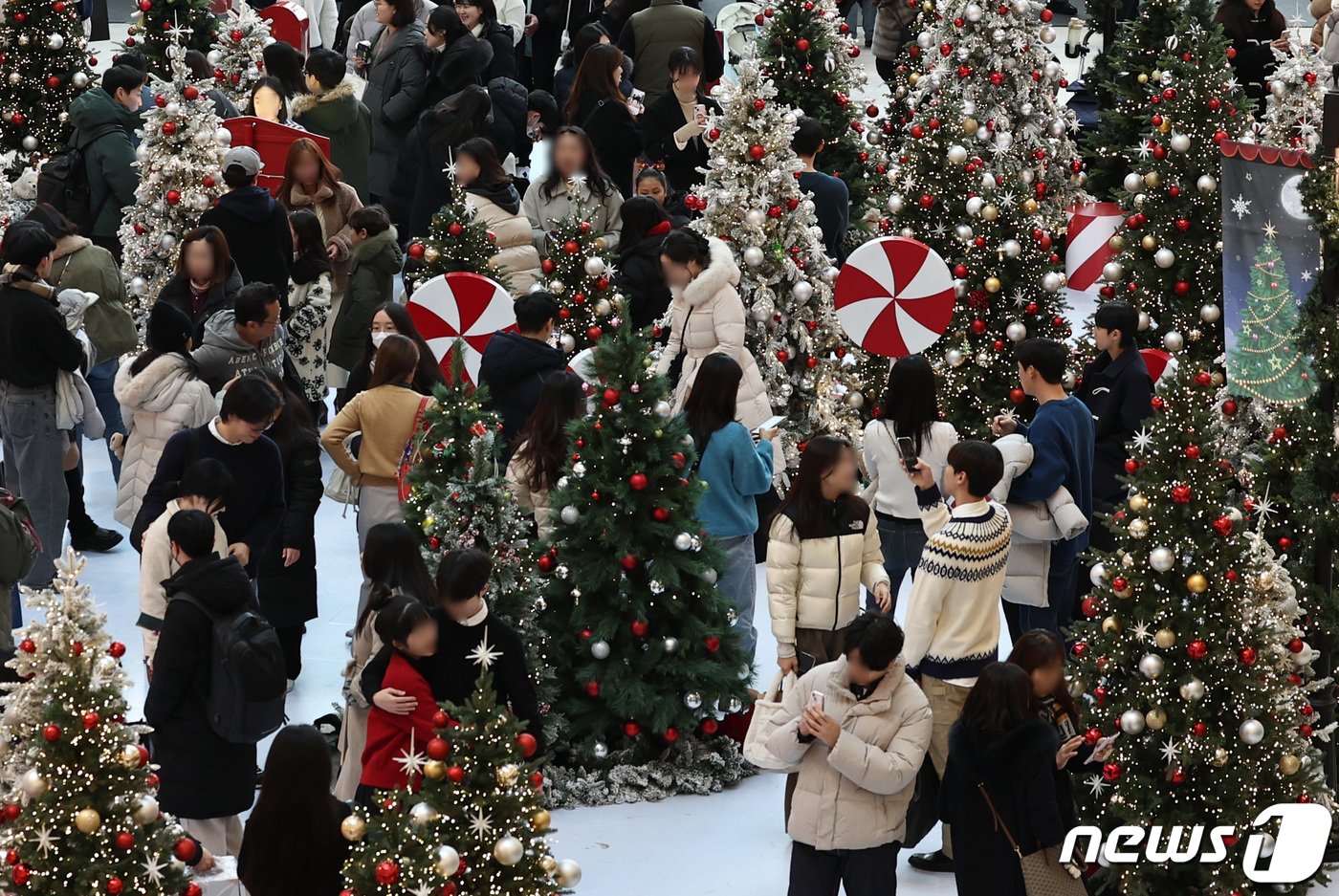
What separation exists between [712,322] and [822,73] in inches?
187

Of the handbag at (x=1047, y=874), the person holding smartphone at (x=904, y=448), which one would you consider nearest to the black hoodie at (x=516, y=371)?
the person holding smartphone at (x=904, y=448)

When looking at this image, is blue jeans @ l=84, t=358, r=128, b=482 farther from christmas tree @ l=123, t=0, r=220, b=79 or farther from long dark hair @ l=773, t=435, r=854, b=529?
long dark hair @ l=773, t=435, r=854, b=529

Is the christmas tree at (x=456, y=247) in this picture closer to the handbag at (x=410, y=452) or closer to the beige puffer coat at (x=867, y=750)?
the handbag at (x=410, y=452)

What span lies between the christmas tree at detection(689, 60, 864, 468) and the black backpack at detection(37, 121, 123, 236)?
13.0 feet

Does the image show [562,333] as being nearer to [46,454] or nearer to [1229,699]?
[46,454]

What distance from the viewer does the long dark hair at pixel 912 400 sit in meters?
7.87

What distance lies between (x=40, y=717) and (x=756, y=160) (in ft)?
20.2

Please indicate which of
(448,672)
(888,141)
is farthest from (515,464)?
(888,141)

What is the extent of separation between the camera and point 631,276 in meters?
10.3

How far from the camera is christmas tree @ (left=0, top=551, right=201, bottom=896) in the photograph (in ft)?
16.6

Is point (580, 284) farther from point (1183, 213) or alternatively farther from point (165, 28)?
point (165, 28)

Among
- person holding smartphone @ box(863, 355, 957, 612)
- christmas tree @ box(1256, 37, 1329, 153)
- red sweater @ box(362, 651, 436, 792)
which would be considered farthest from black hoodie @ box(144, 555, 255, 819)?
christmas tree @ box(1256, 37, 1329, 153)

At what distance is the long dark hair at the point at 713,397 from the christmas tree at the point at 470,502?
0.87 m

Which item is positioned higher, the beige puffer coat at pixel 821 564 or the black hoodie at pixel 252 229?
the black hoodie at pixel 252 229
